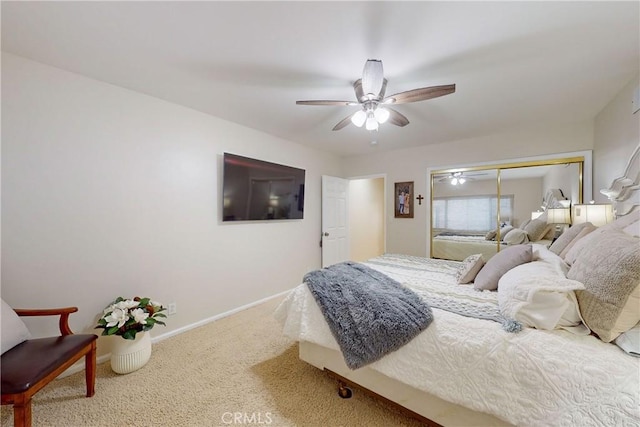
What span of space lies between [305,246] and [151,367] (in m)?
2.52

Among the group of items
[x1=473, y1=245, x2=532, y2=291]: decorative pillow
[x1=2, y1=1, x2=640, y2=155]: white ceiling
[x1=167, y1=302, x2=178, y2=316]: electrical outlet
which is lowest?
[x1=167, y1=302, x2=178, y2=316]: electrical outlet

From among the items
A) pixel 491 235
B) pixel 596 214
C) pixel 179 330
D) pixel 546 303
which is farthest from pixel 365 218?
pixel 546 303

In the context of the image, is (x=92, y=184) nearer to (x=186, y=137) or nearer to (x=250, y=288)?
(x=186, y=137)

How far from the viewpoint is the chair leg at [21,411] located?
3.95 feet

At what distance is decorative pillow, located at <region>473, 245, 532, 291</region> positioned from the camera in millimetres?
1787

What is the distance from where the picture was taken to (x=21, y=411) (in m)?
1.22

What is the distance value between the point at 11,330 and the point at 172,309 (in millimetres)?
1142

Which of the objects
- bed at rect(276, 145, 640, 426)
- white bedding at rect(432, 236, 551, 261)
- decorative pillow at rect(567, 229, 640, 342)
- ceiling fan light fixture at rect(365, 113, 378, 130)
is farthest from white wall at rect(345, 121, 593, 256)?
decorative pillow at rect(567, 229, 640, 342)

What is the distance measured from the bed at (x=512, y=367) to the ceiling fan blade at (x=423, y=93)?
1.24 meters

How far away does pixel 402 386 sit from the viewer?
145cm

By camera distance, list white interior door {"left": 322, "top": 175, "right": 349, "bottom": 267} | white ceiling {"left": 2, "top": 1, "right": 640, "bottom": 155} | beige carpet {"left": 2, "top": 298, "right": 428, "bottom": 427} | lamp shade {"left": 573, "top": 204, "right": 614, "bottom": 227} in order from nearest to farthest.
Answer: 1. white ceiling {"left": 2, "top": 1, "right": 640, "bottom": 155}
2. beige carpet {"left": 2, "top": 298, "right": 428, "bottom": 427}
3. lamp shade {"left": 573, "top": 204, "right": 614, "bottom": 227}
4. white interior door {"left": 322, "top": 175, "right": 349, "bottom": 267}

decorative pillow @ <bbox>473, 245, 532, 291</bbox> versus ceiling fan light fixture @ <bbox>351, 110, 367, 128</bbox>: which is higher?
ceiling fan light fixture @ <bbox>351, 110, 367, 128</bbox>

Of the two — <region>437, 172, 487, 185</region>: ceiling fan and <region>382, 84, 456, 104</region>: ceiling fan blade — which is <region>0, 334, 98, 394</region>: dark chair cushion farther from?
<region>437, 172, 487, 185</region>: ceiling fan

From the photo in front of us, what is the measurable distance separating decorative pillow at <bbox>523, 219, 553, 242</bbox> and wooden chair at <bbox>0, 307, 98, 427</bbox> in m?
4.67
